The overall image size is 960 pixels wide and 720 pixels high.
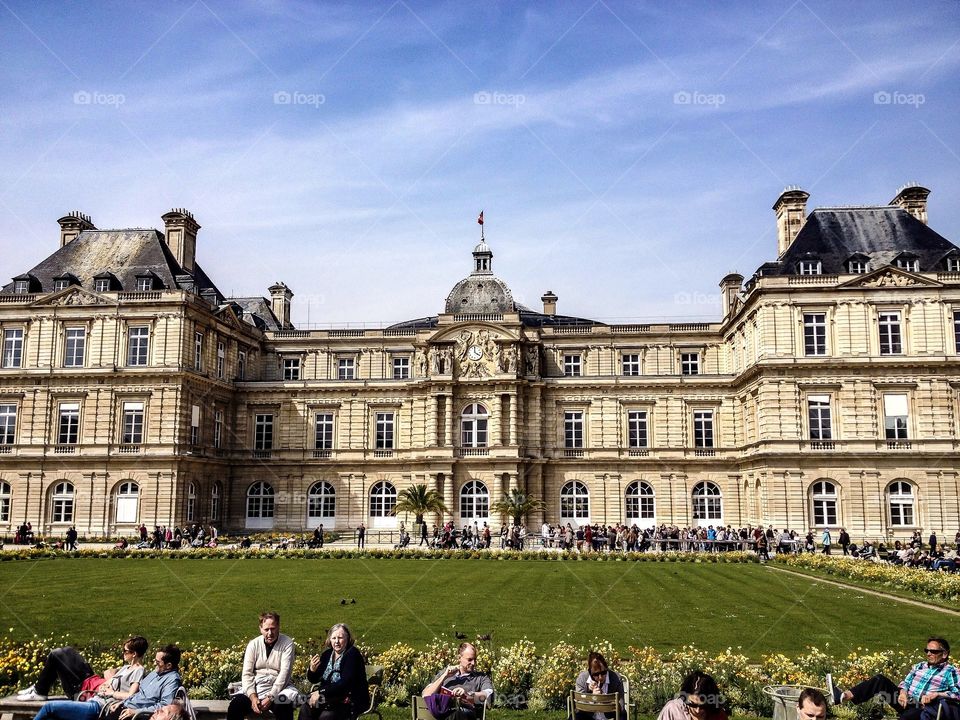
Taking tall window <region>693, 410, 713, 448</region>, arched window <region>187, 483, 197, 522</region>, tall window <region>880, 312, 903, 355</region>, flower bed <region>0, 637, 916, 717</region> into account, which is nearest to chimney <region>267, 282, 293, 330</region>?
arched window <region>187, 483, 197, 522</region>

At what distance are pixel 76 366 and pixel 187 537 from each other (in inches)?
476

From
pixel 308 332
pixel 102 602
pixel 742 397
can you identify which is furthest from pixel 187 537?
pixel 742 397

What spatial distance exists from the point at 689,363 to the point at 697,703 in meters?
46.7

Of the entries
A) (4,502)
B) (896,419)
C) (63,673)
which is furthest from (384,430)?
(63,673)

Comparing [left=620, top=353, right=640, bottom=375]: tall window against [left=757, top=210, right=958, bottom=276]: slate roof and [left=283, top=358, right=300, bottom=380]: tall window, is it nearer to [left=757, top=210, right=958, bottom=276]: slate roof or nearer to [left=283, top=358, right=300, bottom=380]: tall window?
[left=757, top=210, right=958, bottom=276]: slate roof

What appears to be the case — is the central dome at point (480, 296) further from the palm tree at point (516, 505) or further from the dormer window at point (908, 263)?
the dormer window at point (908, 263)

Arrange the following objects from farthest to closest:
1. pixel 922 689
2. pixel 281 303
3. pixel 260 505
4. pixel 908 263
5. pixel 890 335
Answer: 1. pixel 281 303
2. pixel 260 505
3. pixel 908 263
4. pixel 890 335
5. pixel 922 689

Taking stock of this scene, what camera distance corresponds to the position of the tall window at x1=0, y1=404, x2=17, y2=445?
47.3 meters

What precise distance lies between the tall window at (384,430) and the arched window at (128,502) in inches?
574

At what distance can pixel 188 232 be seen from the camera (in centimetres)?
5297

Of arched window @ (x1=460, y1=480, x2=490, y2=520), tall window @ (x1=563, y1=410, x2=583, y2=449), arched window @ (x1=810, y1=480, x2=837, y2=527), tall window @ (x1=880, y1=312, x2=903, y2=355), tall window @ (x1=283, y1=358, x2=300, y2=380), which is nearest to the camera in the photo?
arched window @ (x1=810, y1=480, x2=837, y2=527)

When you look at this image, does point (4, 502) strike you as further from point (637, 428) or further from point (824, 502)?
point (824, 502)

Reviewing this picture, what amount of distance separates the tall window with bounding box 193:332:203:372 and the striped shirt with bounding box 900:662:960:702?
140 ft

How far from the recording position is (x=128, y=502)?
151 feet
